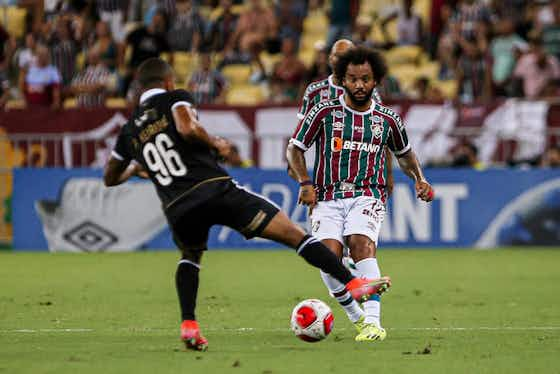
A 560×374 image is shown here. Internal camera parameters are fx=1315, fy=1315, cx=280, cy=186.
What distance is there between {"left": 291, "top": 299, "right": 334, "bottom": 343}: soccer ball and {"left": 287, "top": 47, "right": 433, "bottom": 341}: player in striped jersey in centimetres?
44

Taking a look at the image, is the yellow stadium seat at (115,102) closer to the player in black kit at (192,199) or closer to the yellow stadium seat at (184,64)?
the yellow stadium seat at (184,64)

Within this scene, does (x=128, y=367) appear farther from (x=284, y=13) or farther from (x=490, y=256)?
(x=284, y=13)

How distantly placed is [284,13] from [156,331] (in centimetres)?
1500

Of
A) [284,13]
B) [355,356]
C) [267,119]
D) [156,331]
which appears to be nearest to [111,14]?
[284,13]

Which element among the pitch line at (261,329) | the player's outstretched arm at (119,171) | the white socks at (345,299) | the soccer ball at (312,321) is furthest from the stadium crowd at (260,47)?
the soccer ball at (312,321)

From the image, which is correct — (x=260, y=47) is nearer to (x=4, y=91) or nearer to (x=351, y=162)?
(x=4, y=91)

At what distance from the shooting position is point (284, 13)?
24312 mm

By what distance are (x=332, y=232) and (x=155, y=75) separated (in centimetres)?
182

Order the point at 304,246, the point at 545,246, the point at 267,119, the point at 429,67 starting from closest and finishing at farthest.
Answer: the point at 304,246
the point at 545,246
the point at 267,119
the point at 429,67

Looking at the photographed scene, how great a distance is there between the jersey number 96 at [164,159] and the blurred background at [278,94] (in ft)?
35.0

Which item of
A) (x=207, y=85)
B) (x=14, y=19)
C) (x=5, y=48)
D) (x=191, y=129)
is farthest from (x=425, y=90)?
(x=191, y=129)

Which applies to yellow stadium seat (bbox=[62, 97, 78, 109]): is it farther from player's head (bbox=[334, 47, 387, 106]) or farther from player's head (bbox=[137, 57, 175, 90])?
player's head (bbox=[137, 57, 175, 90])

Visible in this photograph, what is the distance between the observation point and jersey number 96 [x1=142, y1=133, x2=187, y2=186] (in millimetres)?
8680

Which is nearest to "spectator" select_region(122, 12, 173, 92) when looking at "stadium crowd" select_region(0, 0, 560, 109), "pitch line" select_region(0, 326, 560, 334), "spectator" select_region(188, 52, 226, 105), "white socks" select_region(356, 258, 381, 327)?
"stadium crowd" select_region(0, 0, 560, 109)
